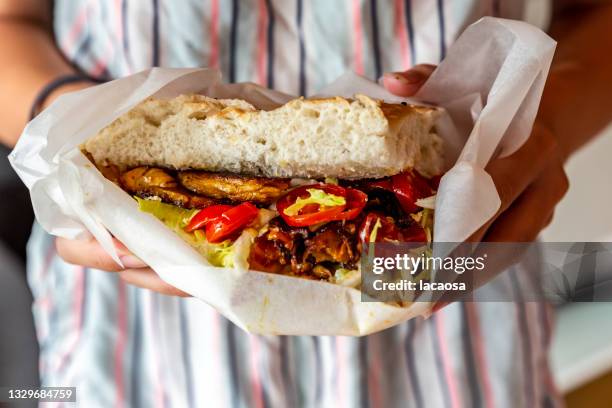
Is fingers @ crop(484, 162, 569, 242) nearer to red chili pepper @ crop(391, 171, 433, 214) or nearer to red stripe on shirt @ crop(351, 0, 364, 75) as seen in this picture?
red chili pepper @ crop(391, 171, 433, 214)

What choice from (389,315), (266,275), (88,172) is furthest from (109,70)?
(389,315)

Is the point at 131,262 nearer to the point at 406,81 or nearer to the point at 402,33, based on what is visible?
the point at 406,81

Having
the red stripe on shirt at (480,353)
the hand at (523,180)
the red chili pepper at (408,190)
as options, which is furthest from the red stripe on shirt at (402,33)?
the red stripe on shirt at (480,353)

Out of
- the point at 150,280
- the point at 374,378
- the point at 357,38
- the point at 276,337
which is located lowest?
the point at 374,378

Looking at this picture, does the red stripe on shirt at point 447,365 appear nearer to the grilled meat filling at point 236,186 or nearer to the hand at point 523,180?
the hand at point 523,180

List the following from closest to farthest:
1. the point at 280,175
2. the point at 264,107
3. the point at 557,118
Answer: the point at 280,175 → the point at 264,107 → the point at 557,118

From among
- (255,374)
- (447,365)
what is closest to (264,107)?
(255,374)

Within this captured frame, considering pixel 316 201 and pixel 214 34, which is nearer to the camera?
pixel 316 201

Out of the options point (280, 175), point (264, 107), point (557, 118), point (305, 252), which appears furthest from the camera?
point (557, 118)
